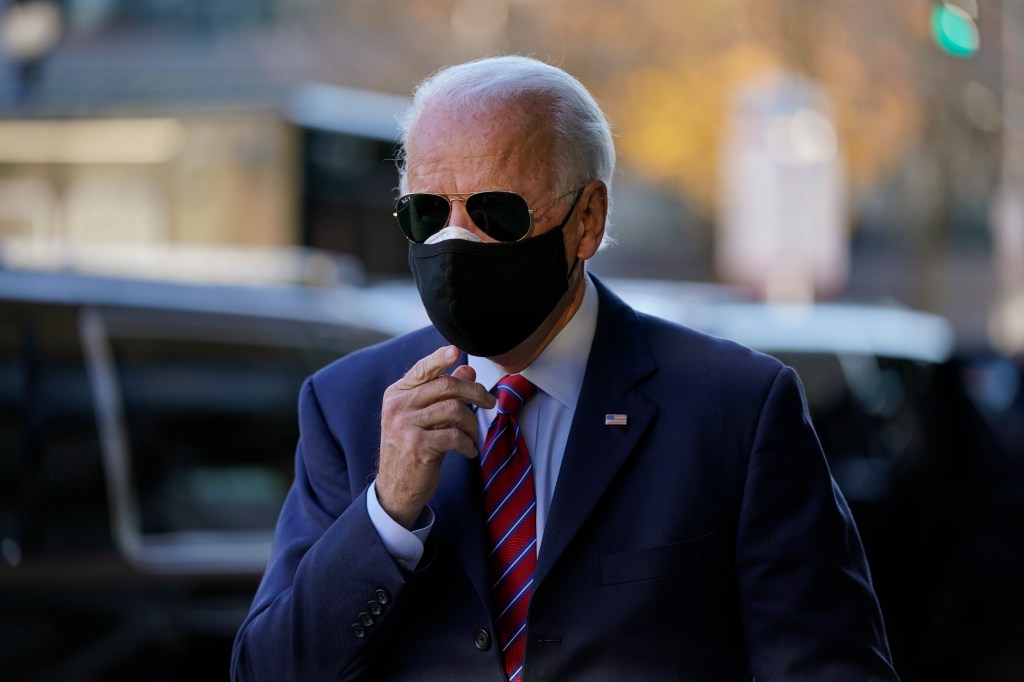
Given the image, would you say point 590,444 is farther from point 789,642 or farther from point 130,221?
point 130,221

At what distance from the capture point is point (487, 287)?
229 cm

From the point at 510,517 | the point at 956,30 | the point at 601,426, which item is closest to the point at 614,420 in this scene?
the point at 601,426

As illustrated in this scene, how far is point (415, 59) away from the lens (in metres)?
28.5

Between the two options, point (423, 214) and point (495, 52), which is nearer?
point (423, 214)

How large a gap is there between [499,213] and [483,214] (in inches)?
1.0

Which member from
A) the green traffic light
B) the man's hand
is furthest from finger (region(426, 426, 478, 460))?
the green traffic light

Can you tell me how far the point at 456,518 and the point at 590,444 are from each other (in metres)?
0.25

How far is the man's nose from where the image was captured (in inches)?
90.9

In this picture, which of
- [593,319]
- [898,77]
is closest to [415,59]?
[898,77]

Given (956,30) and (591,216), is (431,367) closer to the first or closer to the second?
(591,216)

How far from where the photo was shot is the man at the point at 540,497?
2287 millimetres

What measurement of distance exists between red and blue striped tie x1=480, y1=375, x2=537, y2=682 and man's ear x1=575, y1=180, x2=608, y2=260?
25 centimetres

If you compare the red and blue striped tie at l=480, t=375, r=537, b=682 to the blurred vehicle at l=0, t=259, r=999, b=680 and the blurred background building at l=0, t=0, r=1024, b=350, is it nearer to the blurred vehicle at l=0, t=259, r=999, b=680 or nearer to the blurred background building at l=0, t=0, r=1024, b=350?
the blurred vehicle at l=0, t=259, r=999, b=680

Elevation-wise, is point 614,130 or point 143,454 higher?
point 614,130
